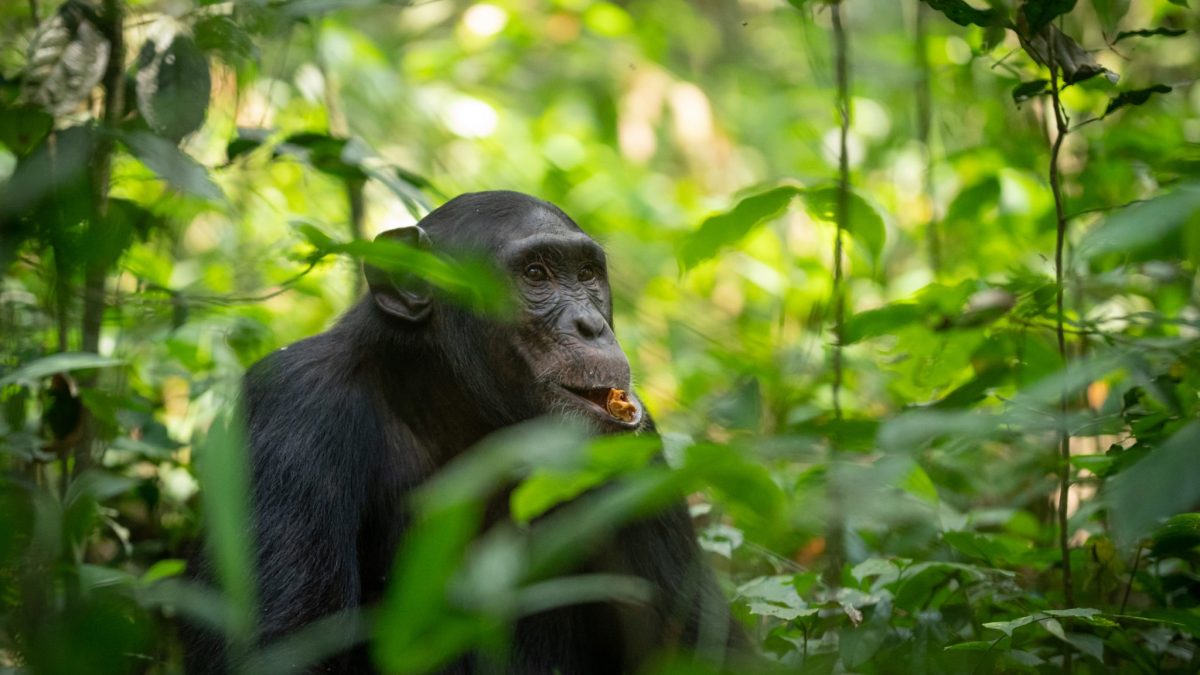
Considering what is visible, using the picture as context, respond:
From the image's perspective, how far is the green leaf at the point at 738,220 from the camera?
3352 mm

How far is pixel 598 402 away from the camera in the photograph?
398cm

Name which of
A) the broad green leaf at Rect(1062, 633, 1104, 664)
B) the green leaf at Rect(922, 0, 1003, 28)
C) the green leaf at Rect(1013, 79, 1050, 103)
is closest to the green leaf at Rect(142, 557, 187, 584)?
the broad green leaf at Rect(1062, 633, 1104, 664)

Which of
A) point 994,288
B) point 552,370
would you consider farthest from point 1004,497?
point 552,370

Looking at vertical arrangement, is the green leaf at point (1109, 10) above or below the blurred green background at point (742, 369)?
above

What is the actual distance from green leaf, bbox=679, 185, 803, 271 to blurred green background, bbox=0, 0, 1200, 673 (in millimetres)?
13

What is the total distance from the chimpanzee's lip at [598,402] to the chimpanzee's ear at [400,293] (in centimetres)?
61

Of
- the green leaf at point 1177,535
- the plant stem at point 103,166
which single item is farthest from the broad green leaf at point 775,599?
the plant stem at point 103,166

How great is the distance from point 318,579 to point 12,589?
3.89 ft

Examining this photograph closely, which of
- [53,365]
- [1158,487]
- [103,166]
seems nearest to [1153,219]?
[1158,487]

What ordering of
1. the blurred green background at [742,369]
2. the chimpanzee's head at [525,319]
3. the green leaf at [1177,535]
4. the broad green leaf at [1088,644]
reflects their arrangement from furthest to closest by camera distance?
the chimpanzee's head at [525,319], the broad green leaf at [1088,644], the green leaf at [1177,535], the blurred green background at [742,369]

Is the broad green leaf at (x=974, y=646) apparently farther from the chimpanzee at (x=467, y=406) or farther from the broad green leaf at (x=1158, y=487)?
the broad green leaf at (x=1158, y=487)

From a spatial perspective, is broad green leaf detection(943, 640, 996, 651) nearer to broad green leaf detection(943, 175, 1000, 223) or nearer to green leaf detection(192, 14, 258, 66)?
broad green leaf detection(943, 175, 1000, 223)

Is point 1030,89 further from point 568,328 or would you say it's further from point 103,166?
point 103,166

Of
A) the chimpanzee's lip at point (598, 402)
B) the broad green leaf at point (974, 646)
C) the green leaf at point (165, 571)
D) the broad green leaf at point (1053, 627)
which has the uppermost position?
the chimpanzee's lip at point (598, 402)
